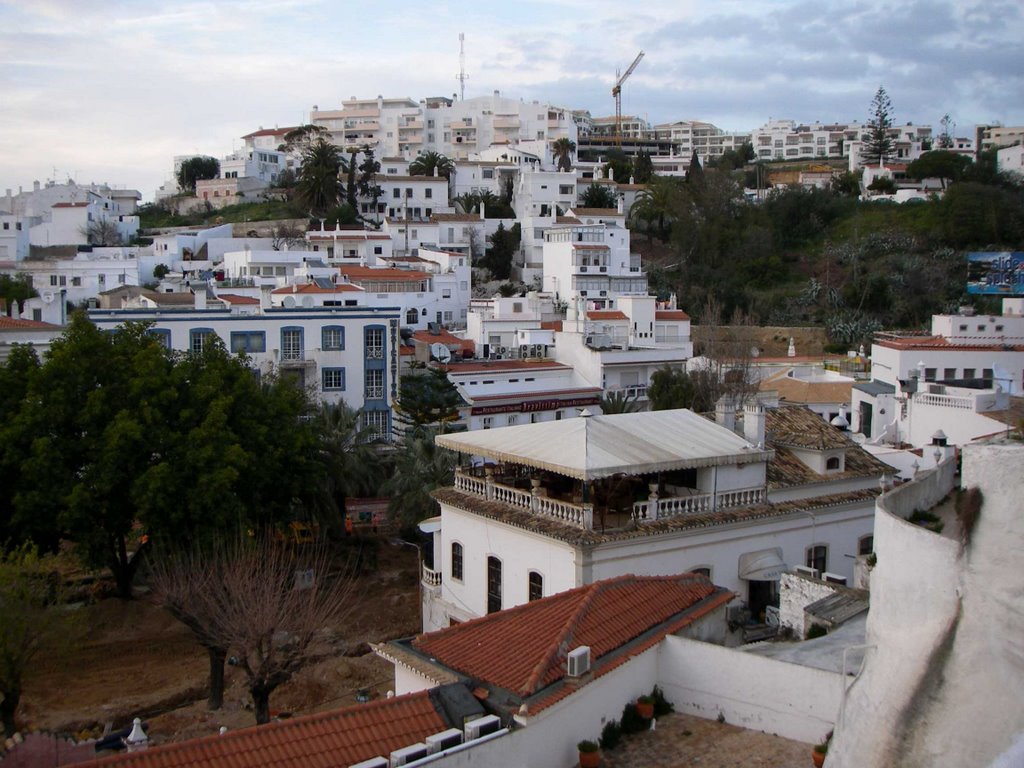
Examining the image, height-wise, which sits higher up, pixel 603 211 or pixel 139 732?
pixel 603 211

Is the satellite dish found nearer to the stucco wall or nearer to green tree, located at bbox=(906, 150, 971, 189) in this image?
the stucco wall

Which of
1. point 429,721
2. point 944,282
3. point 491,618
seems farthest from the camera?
point 944,282

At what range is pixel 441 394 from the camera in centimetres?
3897

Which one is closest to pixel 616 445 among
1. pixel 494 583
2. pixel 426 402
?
pixel 494 583

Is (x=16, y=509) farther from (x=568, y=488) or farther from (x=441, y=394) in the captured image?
(x=441, y=394)

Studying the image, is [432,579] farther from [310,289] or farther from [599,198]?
[599,198]

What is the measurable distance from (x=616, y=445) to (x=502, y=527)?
8.34 feet

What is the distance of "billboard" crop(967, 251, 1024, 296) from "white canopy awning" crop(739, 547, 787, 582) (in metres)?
53.7

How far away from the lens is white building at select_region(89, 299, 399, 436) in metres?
37.1

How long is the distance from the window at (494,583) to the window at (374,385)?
2072 centimetres

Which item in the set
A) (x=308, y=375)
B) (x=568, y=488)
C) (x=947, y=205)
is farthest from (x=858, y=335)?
(x=568, y=488)

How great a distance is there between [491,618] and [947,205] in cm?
6736

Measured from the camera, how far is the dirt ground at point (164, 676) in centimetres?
1828

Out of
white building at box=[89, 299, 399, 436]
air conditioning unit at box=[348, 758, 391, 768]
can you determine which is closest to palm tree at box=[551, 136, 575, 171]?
white building at box=[89, 299, 399, 436]
